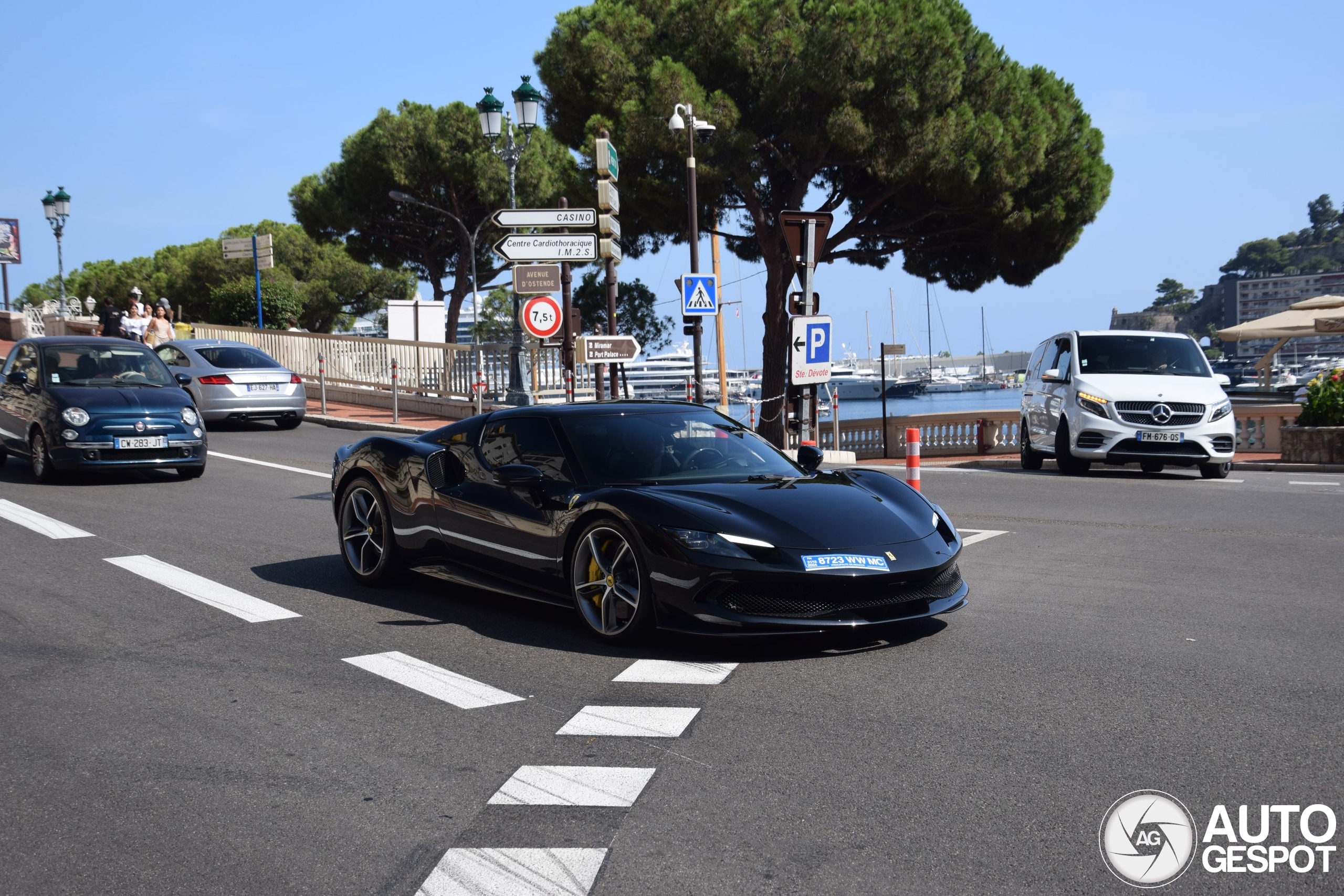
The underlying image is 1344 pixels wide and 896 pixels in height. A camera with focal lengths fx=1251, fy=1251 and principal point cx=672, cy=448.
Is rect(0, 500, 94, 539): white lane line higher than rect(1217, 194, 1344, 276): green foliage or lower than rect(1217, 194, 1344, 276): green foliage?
lower

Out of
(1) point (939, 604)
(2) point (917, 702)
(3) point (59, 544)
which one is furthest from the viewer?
(3) point (59, 544)

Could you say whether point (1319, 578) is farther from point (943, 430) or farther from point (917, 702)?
point (943, 430)

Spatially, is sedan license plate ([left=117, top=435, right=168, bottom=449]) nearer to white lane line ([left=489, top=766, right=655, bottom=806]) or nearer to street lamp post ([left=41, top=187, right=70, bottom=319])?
white lane line ([left=489, top=766, right=655, bottom=806])

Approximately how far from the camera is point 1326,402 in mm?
17172

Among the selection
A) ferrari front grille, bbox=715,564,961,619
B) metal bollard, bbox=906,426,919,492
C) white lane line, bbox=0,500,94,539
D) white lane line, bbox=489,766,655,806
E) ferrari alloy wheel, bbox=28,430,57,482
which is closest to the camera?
white lane line, bbox=489,766,655,806

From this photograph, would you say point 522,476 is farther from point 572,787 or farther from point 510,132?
point 510,132

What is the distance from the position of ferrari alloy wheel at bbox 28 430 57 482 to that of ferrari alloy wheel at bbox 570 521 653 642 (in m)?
9.08

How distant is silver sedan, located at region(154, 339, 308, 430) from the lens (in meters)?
20.7

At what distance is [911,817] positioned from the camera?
3646 mm

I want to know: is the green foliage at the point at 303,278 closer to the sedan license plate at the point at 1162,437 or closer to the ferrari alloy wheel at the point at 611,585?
the sedan license plate at the point at 1162,437

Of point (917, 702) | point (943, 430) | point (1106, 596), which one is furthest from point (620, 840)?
point (943, 430)

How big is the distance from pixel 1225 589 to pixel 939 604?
2.51 meters

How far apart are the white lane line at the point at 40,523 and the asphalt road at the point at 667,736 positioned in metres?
1.65

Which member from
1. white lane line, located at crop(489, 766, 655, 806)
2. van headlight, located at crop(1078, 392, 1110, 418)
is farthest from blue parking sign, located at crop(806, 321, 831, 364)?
white lane line, located at crop(489, 766, 655, 806)
